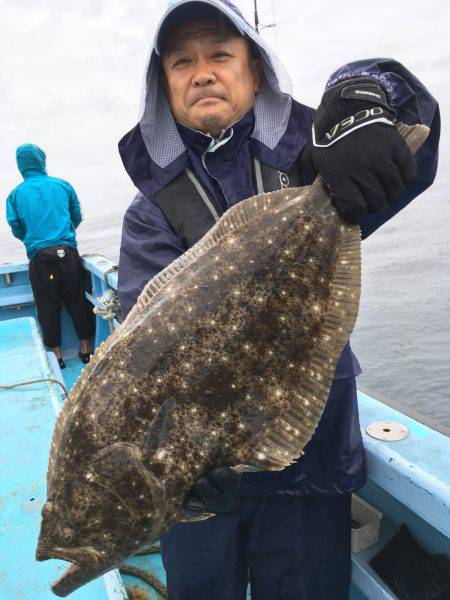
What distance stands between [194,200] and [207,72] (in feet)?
1.90

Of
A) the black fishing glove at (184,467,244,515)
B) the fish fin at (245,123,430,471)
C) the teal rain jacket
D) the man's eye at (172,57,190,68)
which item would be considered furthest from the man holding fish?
the teal rain jacket

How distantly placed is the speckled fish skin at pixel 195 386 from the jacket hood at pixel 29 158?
6441 mm

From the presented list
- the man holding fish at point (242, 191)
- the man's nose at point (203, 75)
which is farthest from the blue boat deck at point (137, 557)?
the man's nose at point (203, 75)

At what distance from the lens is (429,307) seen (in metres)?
10.7

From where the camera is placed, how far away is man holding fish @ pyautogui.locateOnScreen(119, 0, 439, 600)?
6.64ft

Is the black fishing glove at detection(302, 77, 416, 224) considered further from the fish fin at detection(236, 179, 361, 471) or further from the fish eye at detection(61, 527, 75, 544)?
the fish eye at detection(61, 527, 75, 544)

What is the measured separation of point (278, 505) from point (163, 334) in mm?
1205

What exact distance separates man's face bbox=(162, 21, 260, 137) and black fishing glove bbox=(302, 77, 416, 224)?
579 mm

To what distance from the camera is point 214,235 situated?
1734 mm

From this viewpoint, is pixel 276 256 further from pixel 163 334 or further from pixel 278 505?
pixel 278 505

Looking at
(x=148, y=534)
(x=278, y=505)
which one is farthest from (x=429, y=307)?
(x=148, y=534)

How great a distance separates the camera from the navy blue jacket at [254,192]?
200cm

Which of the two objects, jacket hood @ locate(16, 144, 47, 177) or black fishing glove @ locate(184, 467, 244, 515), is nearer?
black fishing glove @ locate(184, 467, 244, 515)

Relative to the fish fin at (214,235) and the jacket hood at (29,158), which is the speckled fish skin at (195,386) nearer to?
the fish fin at (214,235)
